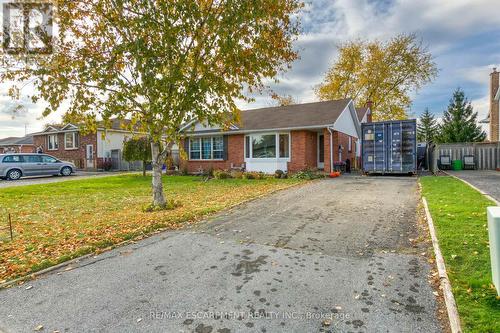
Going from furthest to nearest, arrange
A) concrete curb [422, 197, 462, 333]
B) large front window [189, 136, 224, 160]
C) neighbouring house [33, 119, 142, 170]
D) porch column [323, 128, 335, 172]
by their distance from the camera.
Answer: neighbouring house [33, 119, 142, 170], large front window [189, 136, 224, 160], porch column [323, 128, 335, 172], concrete curb [422, 197, 462, 333]

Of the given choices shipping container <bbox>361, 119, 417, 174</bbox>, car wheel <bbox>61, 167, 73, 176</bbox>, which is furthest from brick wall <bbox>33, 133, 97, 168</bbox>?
shipping container <bbox>361, 119, 417, 174</bbox>

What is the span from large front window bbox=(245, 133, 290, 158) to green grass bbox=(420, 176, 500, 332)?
35.1ft

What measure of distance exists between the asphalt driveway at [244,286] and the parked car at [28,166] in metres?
18.2

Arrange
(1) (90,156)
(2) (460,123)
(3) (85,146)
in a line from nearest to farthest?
(1) (90,156) < (3) (85,146) < (2) (460,123)

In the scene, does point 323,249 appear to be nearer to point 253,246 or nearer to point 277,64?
point 253,246

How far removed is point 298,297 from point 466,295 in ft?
5.75

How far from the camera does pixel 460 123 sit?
36094 mm

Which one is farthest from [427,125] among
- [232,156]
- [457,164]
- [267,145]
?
[232,156]

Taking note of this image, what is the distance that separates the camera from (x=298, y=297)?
10.5 feet

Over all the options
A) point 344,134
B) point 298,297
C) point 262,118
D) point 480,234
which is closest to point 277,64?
point 480,234

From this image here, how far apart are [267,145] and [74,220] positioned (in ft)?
41.5

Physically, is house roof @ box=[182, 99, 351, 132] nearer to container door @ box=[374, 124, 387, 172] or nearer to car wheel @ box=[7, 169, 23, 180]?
container door @ box=[374, 124, 387, 172]

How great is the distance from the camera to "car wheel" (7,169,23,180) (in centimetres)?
1811

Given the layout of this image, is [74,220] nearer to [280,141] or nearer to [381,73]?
[280,141]
